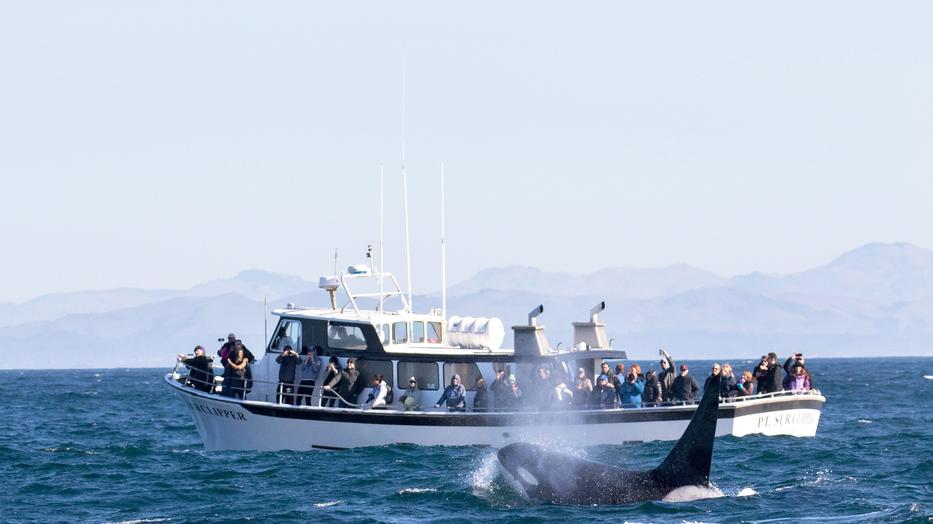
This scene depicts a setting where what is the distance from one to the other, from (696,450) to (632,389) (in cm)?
1047

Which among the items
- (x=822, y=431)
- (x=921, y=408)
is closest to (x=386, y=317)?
(x=822, y=431)

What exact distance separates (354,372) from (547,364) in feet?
16.2

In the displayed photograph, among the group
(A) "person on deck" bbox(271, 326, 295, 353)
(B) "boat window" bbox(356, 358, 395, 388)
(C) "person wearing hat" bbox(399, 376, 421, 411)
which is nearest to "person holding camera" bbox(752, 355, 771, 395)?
(C) "person wearing hat" bbox(399, 376, 421, 411)

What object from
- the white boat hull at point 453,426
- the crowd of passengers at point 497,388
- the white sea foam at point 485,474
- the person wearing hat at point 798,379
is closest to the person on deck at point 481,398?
the crowd of passengers at point 497,388

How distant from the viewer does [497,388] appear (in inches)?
1342

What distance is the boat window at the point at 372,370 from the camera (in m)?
34.9

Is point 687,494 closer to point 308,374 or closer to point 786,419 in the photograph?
point 786,419

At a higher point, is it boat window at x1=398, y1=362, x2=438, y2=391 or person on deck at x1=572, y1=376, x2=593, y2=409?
boat window at x1=398, y1=362, x2=438, y2=391

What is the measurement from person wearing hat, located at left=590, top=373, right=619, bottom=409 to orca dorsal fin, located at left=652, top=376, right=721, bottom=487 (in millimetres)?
9246

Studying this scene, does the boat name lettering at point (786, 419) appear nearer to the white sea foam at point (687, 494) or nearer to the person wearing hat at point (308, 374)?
the white sea foam at point (687, 494)

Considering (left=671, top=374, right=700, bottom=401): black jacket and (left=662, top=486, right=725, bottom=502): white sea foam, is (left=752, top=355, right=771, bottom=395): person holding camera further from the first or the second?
(left=662, top=486, right=725, bottom=502): white sea foam

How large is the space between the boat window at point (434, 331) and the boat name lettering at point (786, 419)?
8822 mm

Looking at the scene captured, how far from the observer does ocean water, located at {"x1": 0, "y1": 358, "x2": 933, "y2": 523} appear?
24.1m

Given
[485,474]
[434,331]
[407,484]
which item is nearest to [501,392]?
[434,331]
